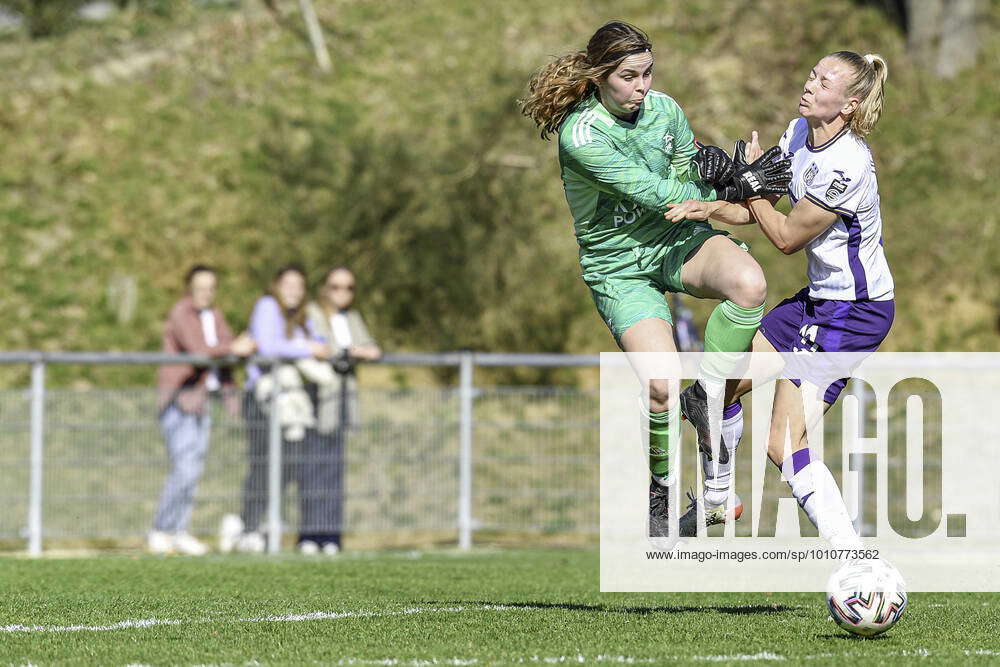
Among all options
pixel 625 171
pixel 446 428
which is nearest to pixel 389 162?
pixel 446 428

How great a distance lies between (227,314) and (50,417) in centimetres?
637

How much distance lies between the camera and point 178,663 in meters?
4.82

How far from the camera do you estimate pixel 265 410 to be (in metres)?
11.5

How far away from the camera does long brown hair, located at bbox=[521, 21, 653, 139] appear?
6.27 metres

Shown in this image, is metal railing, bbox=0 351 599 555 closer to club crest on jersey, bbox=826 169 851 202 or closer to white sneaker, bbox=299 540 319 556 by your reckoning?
white sneaker, bbox=299 540 319 556

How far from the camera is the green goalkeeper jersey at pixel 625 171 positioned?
624cm

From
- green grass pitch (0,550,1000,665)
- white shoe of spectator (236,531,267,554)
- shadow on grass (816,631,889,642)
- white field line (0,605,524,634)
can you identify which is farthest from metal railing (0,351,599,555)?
shadow on grass (816,631,889,642)

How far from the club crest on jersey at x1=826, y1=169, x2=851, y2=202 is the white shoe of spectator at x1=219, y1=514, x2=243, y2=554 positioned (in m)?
6.68

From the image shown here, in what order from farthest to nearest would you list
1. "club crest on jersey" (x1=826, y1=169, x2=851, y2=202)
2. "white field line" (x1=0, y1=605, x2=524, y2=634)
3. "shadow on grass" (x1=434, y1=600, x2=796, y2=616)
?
"shadow on grass" (x1=434, y1=600, x2=796, y2=616) → "club crest on jersey" (x1=826, y1=169, x2=851, y2=202) → "white field line" (x1=0, y1=605, x2=524, y2=634)

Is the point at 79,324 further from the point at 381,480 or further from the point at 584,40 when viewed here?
the point at 584,40

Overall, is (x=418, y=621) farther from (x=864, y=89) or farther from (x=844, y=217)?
(x=864, y=89)

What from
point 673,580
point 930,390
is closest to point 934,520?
point 930,390

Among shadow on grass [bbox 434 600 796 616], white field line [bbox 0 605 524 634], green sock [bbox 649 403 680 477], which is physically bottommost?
shadow on grass [bbox 434 600 796 616]

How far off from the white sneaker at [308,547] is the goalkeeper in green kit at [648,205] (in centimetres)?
530
